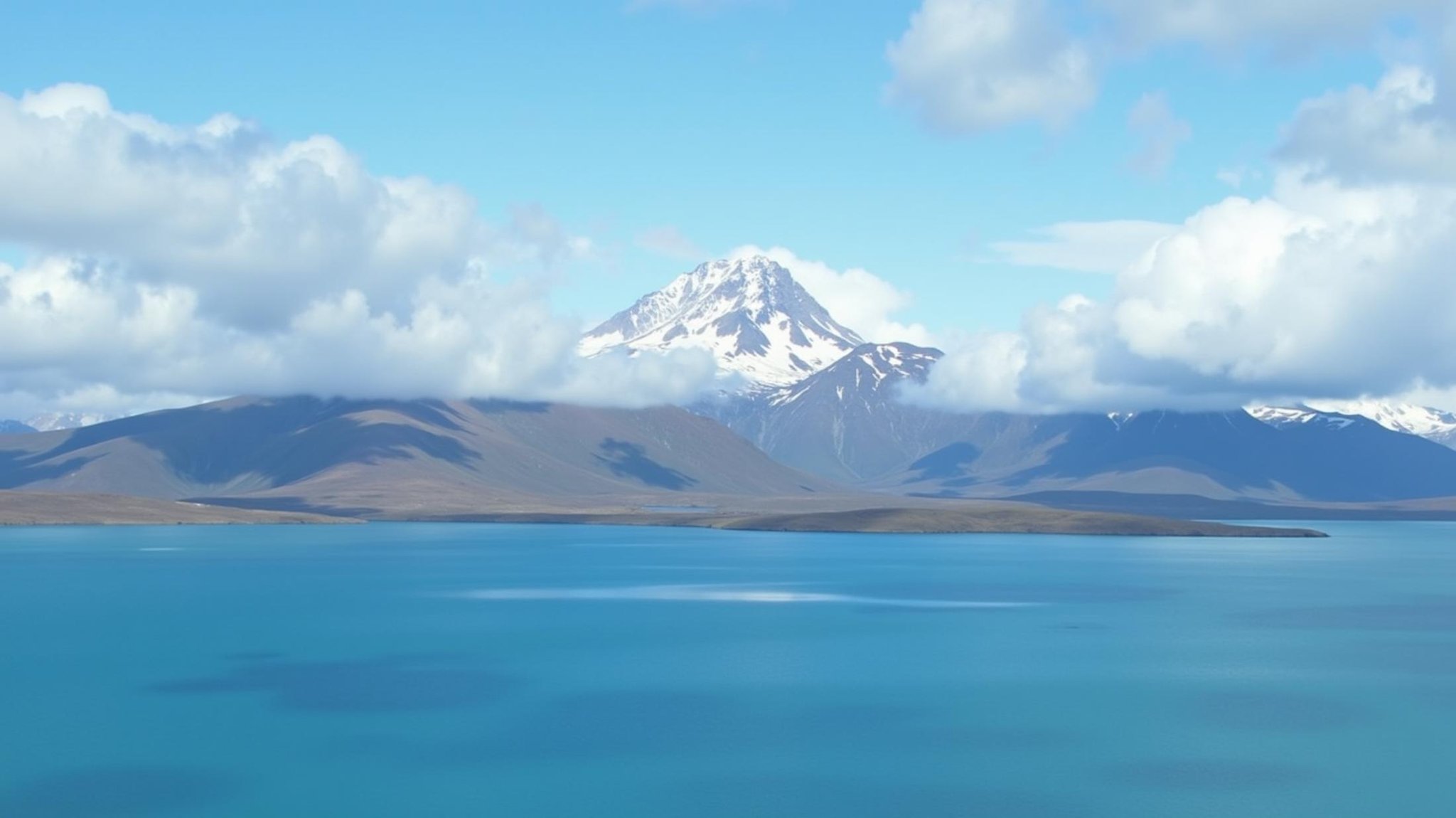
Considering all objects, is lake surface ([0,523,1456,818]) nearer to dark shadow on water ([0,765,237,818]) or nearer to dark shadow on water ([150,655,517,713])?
dark shadow on water ([0,765,237,818])

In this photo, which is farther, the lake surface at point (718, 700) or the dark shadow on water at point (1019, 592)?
the dark shadow on water at point (1019, 592)

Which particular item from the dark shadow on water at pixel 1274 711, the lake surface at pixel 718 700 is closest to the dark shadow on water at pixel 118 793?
the lake surface at pixel 718 700

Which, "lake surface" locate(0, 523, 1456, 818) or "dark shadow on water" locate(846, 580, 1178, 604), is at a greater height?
"dark shadow on water" locate(846, 580, 1178, 604)

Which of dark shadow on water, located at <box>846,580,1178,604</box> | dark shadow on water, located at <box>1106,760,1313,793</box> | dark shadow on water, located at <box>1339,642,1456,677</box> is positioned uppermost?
dark shadow on water, located at <box>846,580,1178,604</box>

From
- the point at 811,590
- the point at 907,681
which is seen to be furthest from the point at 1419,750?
the point at 811,590

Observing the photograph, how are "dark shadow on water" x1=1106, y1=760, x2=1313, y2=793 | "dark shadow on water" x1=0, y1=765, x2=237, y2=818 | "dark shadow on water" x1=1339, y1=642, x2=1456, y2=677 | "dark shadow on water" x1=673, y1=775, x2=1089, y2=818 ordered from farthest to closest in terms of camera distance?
"dark shadow on water" x1=1339, y1=642, x2=1456, y2=677
"dark shadow on water" x1=1106, y1=760, x2=1313, y2=793
"dark shadow on water" x1=673, y1=775, x2=1089, y2=818
"dark shadow on water" x1=0, y1=765, x2=237, y2=818

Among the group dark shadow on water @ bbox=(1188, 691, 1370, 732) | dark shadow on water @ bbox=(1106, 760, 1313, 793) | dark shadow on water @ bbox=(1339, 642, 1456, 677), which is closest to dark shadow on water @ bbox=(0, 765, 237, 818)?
dark shadow on water @ bbox=(1106, 760, 1313, 793)

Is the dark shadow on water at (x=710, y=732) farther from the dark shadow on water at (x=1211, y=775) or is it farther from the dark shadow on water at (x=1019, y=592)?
the dark shadow on water at (x=1019, y=592)
